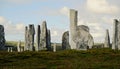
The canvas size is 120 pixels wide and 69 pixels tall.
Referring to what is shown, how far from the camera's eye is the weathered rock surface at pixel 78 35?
64550mm

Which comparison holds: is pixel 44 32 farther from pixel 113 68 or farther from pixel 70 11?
pixel 113 68

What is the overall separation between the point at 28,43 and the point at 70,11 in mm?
12879

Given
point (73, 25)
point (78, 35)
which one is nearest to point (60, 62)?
point (78, 35)

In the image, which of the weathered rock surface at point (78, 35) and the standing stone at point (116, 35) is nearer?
the weathered rock surface at point (78, 35)

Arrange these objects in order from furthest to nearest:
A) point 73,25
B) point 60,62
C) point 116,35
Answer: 1. point 116,35
2. point 73,25
3. point 60,62

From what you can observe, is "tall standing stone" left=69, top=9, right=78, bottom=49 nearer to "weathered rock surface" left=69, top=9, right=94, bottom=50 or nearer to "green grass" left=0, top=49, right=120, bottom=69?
"weathered rock surface" left=69, top=9, right=94, bottom=50

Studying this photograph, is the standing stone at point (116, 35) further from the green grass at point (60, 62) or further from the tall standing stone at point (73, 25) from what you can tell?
the green grass at point (60, 62)

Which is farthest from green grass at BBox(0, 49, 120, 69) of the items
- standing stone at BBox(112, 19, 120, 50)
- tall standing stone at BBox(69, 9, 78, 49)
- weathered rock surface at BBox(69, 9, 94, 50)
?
standing stone at BBox(112, 19, 120, 50)

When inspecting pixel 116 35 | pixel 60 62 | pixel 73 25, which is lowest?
pixel 60 62

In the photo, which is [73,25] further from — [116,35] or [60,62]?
[60,62]

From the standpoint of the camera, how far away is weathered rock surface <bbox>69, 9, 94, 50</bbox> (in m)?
64.6

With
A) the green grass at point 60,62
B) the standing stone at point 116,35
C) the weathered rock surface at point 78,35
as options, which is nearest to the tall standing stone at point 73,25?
the weathered rock surface at point 78,35

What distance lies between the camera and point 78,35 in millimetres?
64875

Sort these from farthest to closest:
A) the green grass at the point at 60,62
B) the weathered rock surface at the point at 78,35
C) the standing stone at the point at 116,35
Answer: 1. the standing stone at the point at 116,35
2. the weathered rock surface at the point at 78,35
3. the green grass at the point at 60,62
